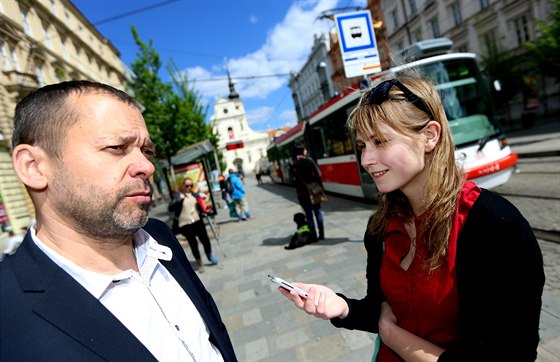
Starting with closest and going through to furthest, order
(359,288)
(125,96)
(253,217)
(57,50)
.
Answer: (125,96), (359,288), (253,217), (57,50)

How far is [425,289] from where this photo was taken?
119cm

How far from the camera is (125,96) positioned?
4.33ft

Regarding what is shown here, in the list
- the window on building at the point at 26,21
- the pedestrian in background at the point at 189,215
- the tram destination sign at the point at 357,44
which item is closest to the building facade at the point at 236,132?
the window on building at the point at 26,21

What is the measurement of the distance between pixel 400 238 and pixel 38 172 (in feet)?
4.73

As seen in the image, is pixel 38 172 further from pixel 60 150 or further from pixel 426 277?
pixel 426 277

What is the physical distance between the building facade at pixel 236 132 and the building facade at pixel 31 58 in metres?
38.2

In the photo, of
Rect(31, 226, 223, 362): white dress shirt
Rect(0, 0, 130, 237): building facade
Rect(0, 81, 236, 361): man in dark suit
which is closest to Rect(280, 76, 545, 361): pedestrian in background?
Rect(31, 226, 223, 362): white dress shirt

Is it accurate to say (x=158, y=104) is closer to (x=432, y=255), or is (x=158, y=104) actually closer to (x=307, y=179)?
(x=307, y=179)

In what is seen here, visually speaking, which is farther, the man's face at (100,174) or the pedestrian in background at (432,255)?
the man's face at (100,174)

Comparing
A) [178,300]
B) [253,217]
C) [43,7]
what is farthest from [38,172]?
[43,7]

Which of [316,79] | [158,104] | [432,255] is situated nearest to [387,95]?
[432,255]

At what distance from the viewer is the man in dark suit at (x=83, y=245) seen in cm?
98

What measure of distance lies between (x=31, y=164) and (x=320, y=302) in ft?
4.13

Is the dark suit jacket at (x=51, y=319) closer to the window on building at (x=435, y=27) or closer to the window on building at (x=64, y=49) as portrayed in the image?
the window on building at (x=64, y=49)
